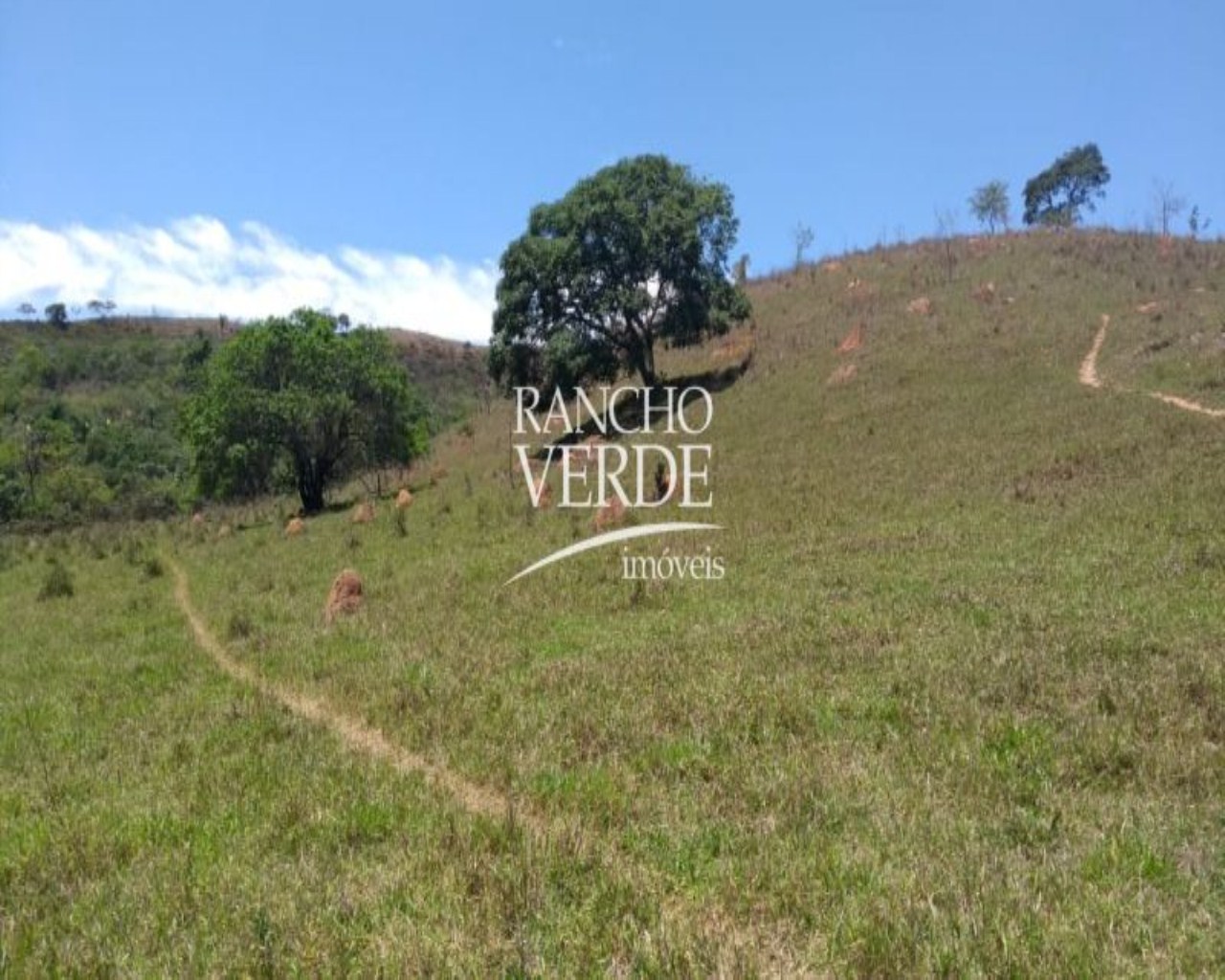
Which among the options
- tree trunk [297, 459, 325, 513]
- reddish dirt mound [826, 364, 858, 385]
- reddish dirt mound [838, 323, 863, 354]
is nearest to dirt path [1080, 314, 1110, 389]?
reddish dirt mound [826, 364, 858, 385]

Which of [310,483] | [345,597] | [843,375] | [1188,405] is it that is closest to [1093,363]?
[1188,405]

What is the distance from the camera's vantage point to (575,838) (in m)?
5.54

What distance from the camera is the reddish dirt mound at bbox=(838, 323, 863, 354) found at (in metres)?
37.7

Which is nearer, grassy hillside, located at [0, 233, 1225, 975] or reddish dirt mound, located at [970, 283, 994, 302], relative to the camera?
grassy hillside, located at [0, 233, 1225, 975]

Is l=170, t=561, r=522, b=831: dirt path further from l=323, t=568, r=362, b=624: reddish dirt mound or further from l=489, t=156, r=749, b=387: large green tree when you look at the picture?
l=489, t=156, r=749, b=387: large green tree

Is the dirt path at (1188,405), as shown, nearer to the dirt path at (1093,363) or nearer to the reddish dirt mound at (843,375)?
the dirt path at (1093,363)

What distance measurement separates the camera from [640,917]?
457 cm

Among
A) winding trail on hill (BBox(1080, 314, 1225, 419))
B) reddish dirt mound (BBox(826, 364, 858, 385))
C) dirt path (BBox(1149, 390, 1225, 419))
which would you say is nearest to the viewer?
dirt path (BBox(1149, 390, 1225, 419))

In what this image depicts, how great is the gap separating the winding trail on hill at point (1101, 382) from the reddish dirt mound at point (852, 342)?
9.32 m

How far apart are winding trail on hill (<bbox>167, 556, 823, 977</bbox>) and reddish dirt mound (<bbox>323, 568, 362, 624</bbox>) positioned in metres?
3.95

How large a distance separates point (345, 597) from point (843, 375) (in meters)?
24.1

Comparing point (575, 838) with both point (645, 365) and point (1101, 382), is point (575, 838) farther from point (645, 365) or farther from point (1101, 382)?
point (645, 365)

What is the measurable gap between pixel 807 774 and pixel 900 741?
1.11m

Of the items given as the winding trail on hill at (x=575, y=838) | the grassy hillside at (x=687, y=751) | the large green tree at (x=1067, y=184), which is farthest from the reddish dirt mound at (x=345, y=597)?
the large green tree at (x=1067, y=184)
